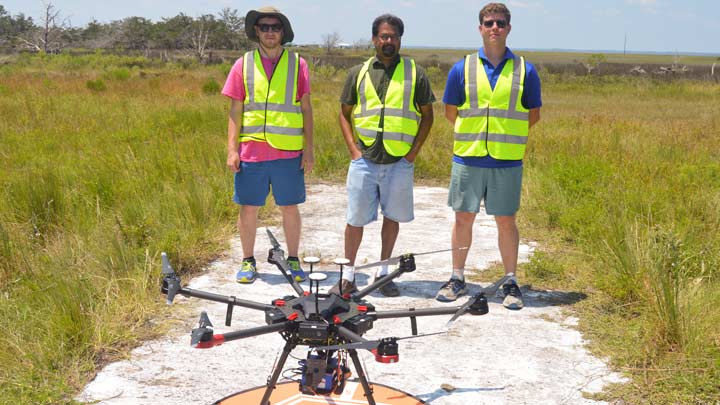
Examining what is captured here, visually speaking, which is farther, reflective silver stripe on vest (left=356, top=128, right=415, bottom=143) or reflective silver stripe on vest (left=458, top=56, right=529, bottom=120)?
reflective silver stripe on vest (left=356, top=128, right=415, bottom=143)

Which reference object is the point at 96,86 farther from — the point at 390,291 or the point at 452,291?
the point at 452,291

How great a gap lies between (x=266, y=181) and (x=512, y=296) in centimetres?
200

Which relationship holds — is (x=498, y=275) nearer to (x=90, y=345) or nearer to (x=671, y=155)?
(x=90, y=345)

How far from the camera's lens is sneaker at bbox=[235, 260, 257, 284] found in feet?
17.6

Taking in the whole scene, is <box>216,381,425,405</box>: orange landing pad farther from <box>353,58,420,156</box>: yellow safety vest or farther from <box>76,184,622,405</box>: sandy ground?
<box>353,58,420,156</box>: yellow safety vest

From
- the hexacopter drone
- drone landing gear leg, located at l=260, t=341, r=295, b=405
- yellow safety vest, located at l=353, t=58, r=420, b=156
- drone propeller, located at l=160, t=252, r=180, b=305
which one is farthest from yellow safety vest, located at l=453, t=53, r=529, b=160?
drone propeller, located at l=160, t=252, r=180, b=305

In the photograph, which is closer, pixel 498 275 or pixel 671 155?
pixel 498 275

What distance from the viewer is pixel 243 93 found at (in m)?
5.28

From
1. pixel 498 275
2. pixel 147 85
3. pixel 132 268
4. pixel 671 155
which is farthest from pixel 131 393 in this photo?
pixel 147 85

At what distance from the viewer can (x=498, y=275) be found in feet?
18.7

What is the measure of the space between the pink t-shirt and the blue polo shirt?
110cm

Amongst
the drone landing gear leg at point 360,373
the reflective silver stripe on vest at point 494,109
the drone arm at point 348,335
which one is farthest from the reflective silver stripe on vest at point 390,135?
the drone arm at point 348,335

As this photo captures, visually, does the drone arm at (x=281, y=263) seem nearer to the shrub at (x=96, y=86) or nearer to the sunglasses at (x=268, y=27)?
the sunglasses at (x=268, y=27)

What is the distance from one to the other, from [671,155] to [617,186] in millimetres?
2738
